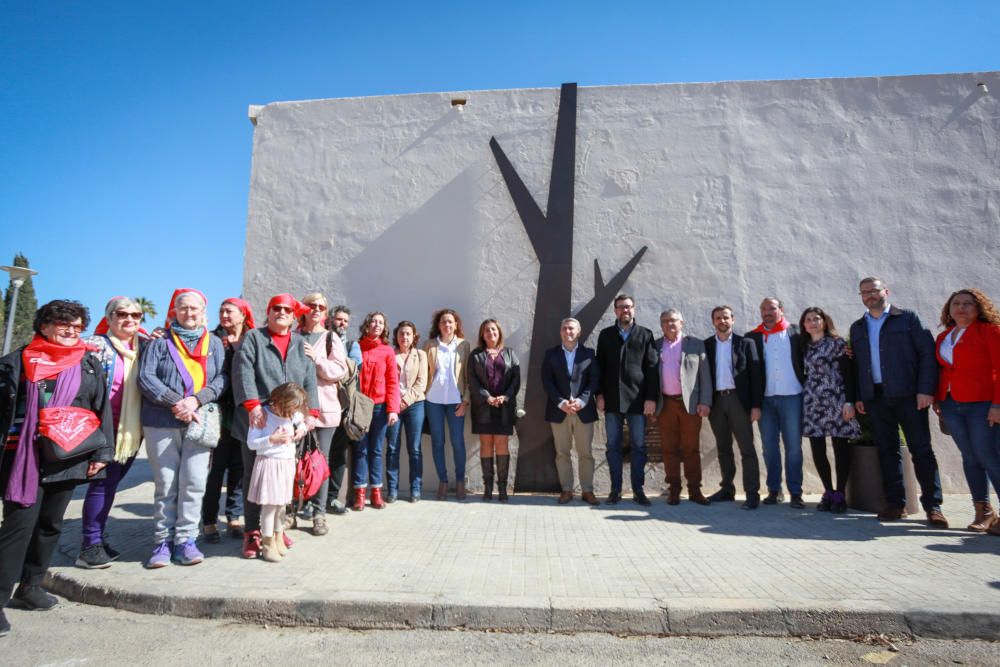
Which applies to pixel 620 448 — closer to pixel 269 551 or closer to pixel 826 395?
pixel 826 395

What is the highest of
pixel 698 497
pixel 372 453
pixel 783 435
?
pixel 783 435

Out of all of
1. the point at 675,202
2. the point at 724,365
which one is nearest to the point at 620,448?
the point at 724,365

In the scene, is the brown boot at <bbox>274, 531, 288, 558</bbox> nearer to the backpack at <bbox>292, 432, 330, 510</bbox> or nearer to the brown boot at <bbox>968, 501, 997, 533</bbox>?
the backpack at <bbox>292, 432, 330, 510</bbox>

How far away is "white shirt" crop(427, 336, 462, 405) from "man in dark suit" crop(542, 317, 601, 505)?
3.27ft

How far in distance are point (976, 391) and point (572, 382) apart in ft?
11.1

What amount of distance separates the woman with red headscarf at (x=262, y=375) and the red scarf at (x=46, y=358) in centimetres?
97

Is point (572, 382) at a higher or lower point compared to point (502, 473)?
higher

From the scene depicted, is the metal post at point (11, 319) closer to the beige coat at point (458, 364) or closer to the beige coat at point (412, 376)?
the beige coat at point (412, 376)

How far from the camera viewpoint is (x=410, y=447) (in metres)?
6.05

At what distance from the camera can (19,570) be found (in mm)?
3094

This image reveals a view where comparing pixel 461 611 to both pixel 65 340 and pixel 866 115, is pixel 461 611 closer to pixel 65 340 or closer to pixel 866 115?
pixel 65 340

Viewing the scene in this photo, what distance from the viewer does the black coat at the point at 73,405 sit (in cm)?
315

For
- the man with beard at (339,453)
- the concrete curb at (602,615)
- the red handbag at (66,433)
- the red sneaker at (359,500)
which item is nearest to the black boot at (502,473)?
the red sneaker at (359,500)

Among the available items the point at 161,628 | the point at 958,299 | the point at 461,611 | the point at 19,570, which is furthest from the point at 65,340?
the point at 958,299
